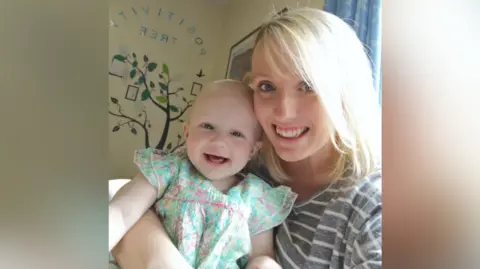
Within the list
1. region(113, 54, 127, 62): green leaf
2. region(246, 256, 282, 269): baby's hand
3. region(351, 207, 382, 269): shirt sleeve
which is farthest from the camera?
region(113, 54, 127, 62): green leaf

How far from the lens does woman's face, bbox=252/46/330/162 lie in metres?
0.70

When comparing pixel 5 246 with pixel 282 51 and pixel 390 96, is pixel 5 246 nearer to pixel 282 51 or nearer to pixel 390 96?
pixel 390 96

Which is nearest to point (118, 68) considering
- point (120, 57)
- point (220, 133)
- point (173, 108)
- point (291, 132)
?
point (120, 57)

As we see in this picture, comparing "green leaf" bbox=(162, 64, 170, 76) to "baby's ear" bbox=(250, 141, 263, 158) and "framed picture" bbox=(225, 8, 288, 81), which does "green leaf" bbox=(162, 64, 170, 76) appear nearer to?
"framed picture" bbox=(225, 8, 288, 81)

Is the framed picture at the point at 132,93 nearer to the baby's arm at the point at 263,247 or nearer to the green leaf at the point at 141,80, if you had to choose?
the green leaf at the point at 141,80

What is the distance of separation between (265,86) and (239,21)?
0.24 meters

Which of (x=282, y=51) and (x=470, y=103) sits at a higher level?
(x=282, y=51)

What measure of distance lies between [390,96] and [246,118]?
1.28 feet

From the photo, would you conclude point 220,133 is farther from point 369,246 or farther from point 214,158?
point 369,246

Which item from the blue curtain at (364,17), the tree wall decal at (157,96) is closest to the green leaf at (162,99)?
the tree wall decal at (157,96)

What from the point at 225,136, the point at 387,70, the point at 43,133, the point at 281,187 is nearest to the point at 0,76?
the point at 43,133

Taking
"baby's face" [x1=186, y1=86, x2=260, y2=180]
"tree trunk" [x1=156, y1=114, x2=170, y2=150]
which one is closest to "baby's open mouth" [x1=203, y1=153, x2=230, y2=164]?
"baby's face" [x1=186, y1=86, x2=260, y2=180]

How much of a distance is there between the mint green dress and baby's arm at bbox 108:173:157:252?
15 millimetres

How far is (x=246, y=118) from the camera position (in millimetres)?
731
